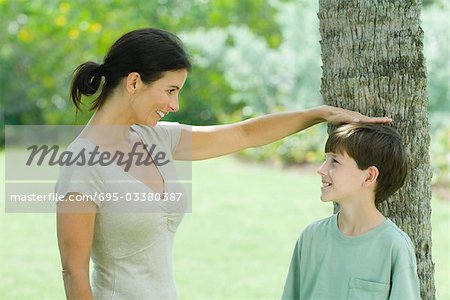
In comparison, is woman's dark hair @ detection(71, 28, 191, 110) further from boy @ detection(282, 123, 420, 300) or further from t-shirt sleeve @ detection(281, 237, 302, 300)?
t-shirt sleeve @ detection(281, 237, 302, 300)

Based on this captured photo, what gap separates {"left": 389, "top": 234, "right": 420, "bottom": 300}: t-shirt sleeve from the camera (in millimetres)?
2451

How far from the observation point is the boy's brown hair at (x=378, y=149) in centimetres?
257

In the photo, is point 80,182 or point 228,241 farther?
point 228,241

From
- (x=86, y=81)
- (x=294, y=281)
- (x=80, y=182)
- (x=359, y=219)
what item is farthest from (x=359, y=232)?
(x=86, y=81)

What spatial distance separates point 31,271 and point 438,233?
3502mm

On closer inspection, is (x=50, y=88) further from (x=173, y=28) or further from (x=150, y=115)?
(x=150, y=115)

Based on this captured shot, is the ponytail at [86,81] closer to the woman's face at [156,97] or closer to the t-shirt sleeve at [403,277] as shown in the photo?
the woman's face at [156,97]

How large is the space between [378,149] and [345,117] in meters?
0.20

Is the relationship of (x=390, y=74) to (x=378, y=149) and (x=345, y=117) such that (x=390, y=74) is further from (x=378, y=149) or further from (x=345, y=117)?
(x=378, y=149)

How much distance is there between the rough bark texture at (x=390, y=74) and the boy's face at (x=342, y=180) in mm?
274

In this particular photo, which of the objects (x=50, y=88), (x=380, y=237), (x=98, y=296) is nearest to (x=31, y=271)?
(x=98, y=296)

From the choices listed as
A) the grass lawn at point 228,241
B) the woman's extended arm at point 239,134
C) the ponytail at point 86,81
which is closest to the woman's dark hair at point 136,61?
the ponytail at point 86,81

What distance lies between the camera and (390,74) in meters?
2.77

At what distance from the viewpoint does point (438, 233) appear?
23.4 feet
